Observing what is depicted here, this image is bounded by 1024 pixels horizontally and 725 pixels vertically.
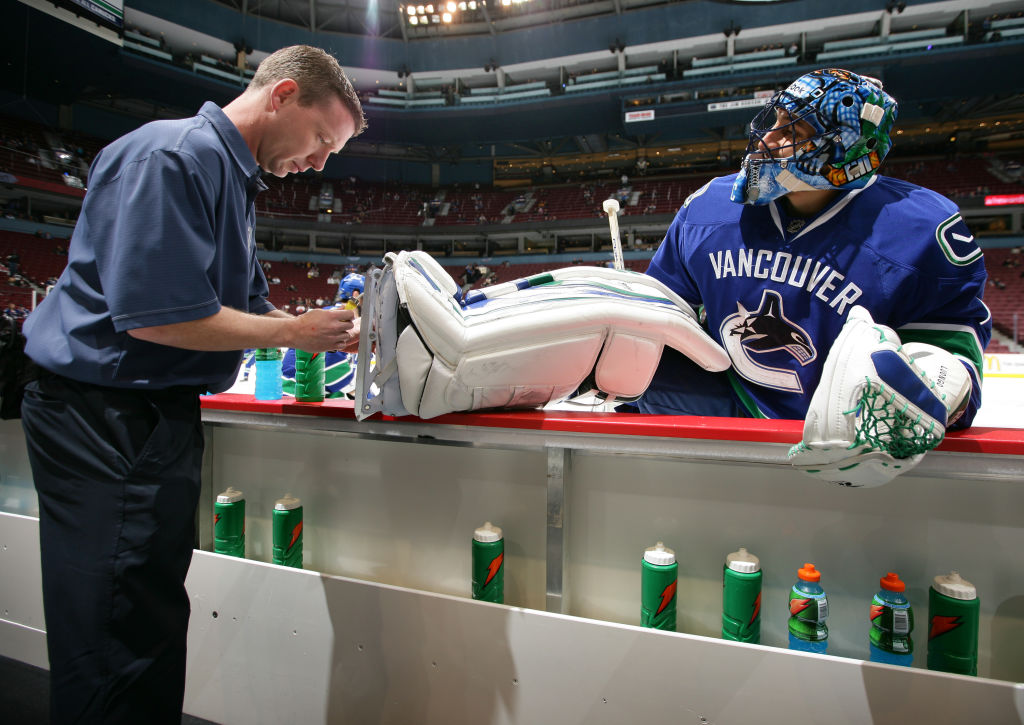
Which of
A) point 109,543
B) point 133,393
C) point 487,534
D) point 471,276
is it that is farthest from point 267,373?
point 471,276

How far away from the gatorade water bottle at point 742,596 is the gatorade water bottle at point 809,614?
6cm

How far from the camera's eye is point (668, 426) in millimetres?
963

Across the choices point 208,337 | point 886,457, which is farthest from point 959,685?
point 208,337

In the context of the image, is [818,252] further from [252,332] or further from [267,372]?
[267,372]

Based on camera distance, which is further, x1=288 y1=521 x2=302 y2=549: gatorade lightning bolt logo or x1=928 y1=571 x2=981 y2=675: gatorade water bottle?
x1=288 y1=521 x2=302 y2=549: gatorade lightning bolt logo

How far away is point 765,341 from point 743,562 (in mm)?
463

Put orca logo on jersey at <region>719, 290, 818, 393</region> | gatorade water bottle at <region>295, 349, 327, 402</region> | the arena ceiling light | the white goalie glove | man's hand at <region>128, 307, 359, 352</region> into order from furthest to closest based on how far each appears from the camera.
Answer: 1. the arena ceiling light
2. gatorade water bottle at <region>295, 349, 327, 402</region>
3. orca logo on jersey at <region>719, 290, 818, 393</region>
4. man's hand at <region>128, 307, 359, 352</region>
5. the white goalie glove

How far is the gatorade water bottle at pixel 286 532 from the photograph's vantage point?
1390mm

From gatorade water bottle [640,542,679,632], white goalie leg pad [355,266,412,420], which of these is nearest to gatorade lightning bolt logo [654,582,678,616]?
gatorade water bottle [640,542,679,632]

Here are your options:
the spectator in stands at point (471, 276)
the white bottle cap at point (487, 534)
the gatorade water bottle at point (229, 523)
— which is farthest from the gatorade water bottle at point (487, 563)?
the spectator in stands at point (471, 276)

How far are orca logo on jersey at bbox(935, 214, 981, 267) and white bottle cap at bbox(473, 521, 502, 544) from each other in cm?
100

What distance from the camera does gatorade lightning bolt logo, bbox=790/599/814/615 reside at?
949 millimetres

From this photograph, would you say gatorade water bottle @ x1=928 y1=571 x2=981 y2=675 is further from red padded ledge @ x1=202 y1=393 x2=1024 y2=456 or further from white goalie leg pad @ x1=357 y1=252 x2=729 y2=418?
white goalie leg pad @ x1=357 y1=252 x2=729 y2=418

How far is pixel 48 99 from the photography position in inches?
504
